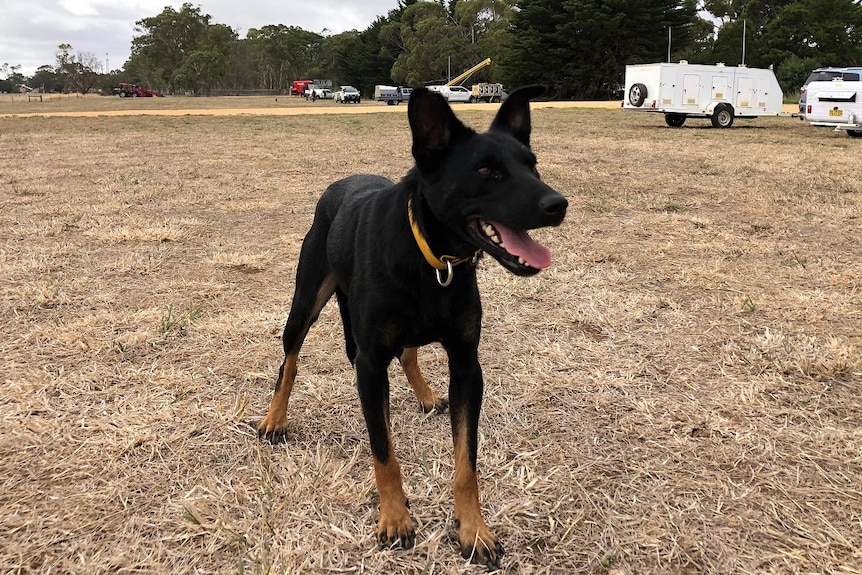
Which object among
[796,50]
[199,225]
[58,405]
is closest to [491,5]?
[796,50]

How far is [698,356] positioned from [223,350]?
2753 mm

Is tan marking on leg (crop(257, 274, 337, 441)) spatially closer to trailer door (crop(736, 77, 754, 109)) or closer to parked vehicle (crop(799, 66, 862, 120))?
trailer door (crop(736, 77, 754, 109))

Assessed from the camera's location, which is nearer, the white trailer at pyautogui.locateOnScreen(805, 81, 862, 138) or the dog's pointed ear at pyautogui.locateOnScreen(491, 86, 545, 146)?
the dog's pointed ear at pyautogui.locateOnScreen(491, 86, 545, 146)

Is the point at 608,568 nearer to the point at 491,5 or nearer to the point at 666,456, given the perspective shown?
the point at 666,456

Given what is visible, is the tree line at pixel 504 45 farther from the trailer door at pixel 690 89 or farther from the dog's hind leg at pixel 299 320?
the dog's hind leg at pixel 299 320

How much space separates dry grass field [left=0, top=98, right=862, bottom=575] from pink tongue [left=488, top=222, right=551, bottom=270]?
0.98 metres

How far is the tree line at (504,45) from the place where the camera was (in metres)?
43.1

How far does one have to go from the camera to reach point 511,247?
1.87 meters

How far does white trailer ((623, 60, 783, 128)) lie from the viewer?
18766 millimetres

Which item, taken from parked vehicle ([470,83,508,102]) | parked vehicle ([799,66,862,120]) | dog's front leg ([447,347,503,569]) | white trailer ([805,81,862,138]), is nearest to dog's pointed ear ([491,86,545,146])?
dog's front leg ([447,347,503,569])

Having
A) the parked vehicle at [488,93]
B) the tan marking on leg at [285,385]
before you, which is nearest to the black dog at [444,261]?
the tan marking on leg at [285,385]

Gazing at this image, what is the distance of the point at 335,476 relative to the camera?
241 cm

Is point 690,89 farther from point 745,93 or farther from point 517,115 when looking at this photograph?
point 517,115

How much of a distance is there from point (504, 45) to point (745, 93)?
4011cm
